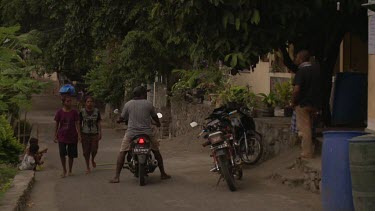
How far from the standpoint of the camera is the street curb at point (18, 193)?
7.98m

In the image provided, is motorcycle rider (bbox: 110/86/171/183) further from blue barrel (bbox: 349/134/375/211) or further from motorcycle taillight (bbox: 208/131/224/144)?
blue barrel (bbox: 349/134/375/211)

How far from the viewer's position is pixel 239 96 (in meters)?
17.0

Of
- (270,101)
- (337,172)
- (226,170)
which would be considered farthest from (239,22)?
(270,101)

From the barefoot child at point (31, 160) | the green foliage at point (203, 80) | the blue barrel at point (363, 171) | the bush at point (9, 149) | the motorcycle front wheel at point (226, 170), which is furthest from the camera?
the green foliage at point (203, 80)

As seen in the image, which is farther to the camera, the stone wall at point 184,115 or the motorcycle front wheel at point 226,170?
the stone wall at point 184,115

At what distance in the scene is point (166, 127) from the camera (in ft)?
73.4

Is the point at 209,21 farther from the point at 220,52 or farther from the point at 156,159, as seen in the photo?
the point at 156,159

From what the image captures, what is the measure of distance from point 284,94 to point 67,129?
20.4 feet

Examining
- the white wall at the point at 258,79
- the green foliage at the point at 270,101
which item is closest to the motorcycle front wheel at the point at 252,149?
the green foliage at the point at 270,101

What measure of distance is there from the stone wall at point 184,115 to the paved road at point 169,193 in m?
5.19

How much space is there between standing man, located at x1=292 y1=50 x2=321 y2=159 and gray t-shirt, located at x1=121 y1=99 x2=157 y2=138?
2389 millimetres

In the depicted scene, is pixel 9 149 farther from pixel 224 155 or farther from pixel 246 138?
pixel 224 155

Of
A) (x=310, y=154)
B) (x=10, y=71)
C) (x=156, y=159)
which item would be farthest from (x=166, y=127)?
(x=310, y=154)

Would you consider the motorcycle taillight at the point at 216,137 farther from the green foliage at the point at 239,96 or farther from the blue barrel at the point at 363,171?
the green foliage at the point at 239,96
